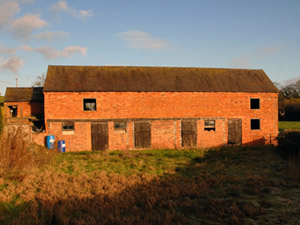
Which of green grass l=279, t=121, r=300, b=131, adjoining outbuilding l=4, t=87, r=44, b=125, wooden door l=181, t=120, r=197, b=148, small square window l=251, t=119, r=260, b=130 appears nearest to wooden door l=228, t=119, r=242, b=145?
small square window l=251, t=119, r=260, b=130

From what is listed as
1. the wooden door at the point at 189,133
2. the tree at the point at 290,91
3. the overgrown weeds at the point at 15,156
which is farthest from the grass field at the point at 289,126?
the overgrown weeds at the point at 15,156

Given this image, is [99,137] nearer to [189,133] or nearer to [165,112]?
[165,112]

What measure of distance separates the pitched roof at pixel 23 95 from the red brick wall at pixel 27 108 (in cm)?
31

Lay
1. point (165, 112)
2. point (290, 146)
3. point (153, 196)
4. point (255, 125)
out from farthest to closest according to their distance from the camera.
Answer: point (255, 125), point (165, 112), point (290, 146), point (153, 196)

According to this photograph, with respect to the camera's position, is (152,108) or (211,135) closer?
(152,108)

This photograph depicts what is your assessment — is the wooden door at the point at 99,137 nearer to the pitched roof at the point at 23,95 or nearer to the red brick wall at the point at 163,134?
the red brick wall at the point at 163,134

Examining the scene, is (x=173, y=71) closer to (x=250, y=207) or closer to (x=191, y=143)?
(x=191, y=143)

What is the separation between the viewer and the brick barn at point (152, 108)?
60.1ft

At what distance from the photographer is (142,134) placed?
62.7 feet

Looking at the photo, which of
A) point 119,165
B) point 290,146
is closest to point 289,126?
point 290,146

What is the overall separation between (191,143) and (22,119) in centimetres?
1378

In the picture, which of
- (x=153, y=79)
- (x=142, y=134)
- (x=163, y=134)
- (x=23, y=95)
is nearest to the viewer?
A: (x=142, y=134)

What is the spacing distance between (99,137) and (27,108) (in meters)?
7.49

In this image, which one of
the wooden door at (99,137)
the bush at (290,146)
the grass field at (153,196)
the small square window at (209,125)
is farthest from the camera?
the small square window at (209,125)
